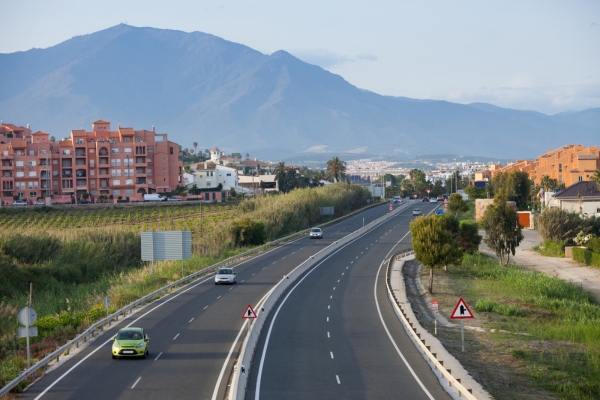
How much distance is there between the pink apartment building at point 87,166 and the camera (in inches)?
4970

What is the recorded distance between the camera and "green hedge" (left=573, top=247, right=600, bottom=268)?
2452 inches

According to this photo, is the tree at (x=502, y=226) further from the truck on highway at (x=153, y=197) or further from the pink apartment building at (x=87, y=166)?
the pink apartment building at (x=87, y=166)

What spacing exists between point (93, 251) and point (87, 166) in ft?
202

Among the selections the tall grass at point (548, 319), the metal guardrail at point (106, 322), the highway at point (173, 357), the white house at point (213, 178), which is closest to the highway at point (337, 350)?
the highway at point (173, 357)

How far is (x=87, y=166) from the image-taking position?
422 feet

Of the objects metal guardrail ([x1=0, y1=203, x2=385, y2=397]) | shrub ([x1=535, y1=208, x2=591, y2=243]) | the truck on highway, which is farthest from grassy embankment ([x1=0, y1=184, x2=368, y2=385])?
shrub ([x1=535, y1=208, x2=591, y2=243])

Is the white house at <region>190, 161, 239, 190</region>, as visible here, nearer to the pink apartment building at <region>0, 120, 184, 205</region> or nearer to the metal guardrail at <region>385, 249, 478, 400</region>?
the pink apartment building at <region>0, 120, 184, 205</region>

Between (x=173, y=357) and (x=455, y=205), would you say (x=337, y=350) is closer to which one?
(x=173, y=357)

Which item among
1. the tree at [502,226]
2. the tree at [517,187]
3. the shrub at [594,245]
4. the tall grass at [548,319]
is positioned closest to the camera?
the tall grass at [548,319]

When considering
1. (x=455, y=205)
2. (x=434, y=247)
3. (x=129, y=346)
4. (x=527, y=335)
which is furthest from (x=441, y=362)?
(x=455, y=205)

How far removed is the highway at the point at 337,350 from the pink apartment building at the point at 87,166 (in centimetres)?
8489

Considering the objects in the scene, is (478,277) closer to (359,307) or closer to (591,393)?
(359,307)

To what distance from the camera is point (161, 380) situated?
2258 cm

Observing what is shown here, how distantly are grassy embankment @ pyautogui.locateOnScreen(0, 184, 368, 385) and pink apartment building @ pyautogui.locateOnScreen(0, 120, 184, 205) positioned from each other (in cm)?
1487
